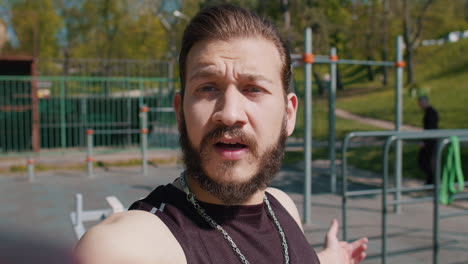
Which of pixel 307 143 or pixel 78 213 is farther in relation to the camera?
pixel 307 143

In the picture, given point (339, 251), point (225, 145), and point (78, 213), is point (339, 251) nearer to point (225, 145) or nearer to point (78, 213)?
point (225, 145)

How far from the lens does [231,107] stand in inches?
45.0

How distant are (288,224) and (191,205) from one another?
0.34 m

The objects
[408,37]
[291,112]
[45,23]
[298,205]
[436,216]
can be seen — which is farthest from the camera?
[45,23]

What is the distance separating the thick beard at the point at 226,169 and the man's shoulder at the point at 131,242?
0.16 metres

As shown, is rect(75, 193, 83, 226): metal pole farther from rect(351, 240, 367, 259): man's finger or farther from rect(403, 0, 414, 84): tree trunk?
rect(403, 0, 414, 84): tree trunk

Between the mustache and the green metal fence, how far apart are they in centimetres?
1201

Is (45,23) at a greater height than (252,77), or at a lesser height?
→ greater

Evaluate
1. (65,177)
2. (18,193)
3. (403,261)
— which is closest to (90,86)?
(65,177)

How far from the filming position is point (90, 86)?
14430mm

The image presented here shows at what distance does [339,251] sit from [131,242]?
990 mm

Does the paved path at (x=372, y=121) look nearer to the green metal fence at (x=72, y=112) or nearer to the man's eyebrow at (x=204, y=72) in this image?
the green metal fence at (x=72, y=112)

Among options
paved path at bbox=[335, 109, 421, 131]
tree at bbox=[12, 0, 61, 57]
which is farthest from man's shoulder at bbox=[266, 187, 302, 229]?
tree at bbox=[12, 0, 61, 57]

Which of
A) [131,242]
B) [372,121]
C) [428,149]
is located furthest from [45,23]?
[131,242]
